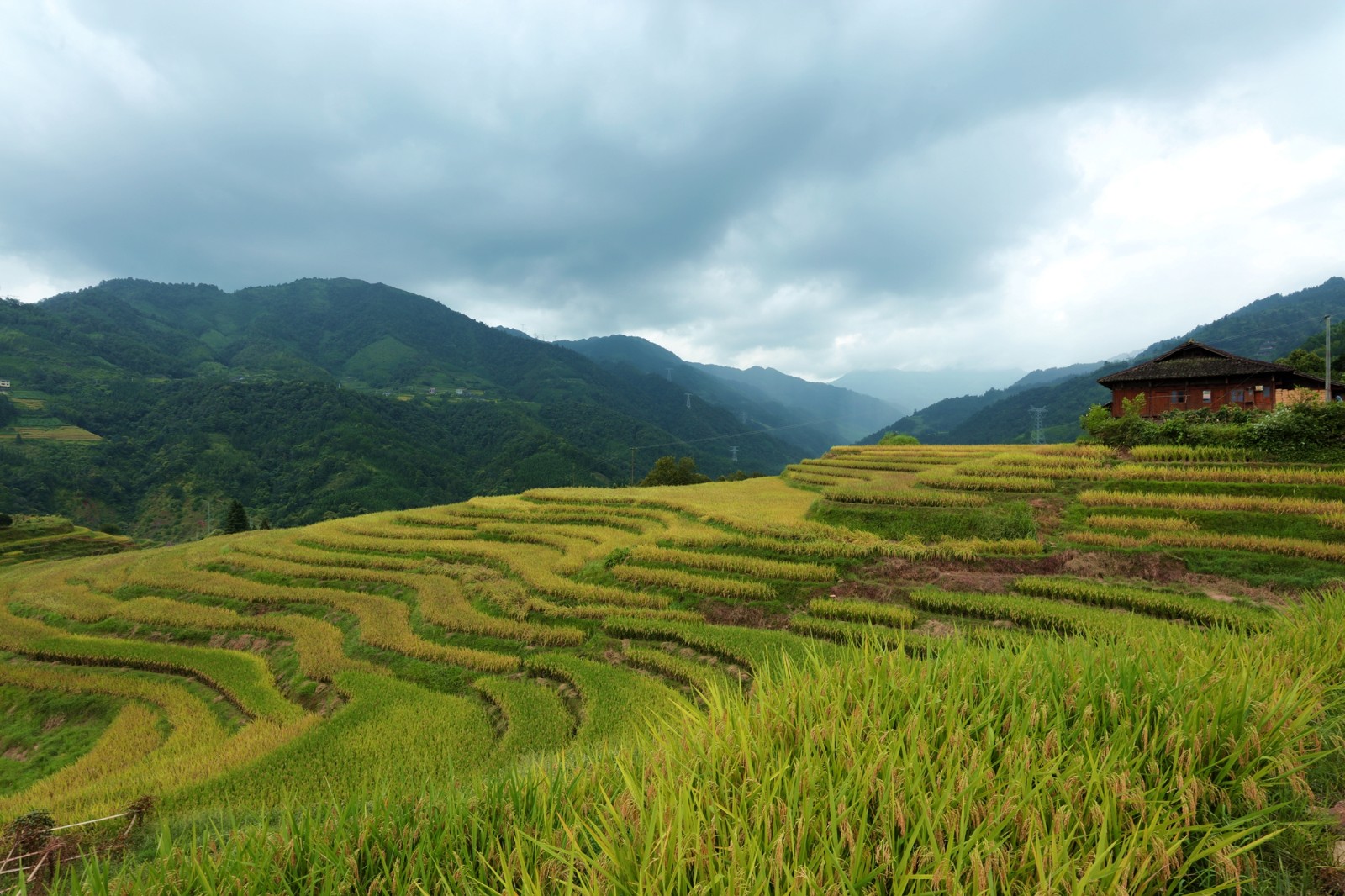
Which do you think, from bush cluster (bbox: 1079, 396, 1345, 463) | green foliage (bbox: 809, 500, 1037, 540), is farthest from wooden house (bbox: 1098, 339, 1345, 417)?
green foliage (bbox: 809, 500, 1037, 540)

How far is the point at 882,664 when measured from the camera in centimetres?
385

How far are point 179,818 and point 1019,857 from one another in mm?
8268

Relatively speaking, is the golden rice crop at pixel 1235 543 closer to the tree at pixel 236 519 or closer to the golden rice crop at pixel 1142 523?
the golden rice crop at pixel 1142 523

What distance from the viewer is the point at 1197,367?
29.1 metres

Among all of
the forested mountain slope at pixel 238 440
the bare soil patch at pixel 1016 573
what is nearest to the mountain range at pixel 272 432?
the forested mountain slope at pixel 238 440

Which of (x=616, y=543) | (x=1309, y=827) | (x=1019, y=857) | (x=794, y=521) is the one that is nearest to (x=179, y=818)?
(x=1019, y=857)

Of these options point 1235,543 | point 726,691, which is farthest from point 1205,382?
point 726,691

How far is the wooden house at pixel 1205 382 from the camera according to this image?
91.6 feet

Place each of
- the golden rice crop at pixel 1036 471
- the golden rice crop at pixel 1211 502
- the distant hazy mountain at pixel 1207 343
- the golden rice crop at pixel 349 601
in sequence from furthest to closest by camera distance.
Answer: the distant hazy mountain at pixel 1207 343, the golden rice crop at pixel 1036 471, the golden rice crop at pixel 1211 502, the golden rice crop at pixel 349 601

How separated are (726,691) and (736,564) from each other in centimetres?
A: 1067

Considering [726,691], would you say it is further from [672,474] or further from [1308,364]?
[1308,364]

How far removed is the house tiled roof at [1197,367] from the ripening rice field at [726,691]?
43.4 feet

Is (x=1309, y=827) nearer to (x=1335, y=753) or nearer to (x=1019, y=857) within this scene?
(x=1335, y=753)

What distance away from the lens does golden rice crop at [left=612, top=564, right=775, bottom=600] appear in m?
12.9
